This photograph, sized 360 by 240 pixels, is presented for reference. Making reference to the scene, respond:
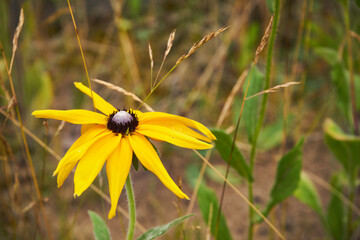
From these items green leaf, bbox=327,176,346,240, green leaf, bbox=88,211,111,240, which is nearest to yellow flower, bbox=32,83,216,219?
green leaf, bbox=88,211,111,240

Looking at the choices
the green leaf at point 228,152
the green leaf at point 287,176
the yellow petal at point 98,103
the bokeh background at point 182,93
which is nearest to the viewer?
the yellow petal at point 98,103

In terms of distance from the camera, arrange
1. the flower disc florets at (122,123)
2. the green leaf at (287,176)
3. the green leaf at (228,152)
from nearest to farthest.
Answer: the flower disc florets at (122,123) → the green leaf at (228,152) → the green leaf at (287,176)

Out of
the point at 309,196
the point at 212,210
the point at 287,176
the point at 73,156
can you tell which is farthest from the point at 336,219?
the point at 73,156

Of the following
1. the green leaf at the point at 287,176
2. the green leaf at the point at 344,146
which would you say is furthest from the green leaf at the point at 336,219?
the green leaf at the point at 287,176

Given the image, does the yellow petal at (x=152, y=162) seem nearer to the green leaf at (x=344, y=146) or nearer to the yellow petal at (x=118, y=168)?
the yellow petal at (x=118, y=168)

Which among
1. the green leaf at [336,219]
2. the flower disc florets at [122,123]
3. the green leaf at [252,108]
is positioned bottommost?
the green leaf at [336,219]

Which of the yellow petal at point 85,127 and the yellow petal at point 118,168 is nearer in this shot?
the yellow petal at point 118,168
